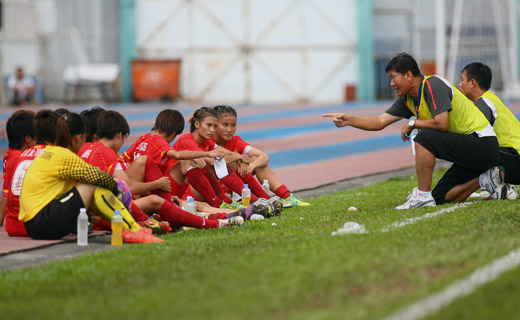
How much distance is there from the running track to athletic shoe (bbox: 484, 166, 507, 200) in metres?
3.29

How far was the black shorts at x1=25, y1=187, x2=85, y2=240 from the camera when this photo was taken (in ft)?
22.6

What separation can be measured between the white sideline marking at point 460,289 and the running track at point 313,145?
6.19 m

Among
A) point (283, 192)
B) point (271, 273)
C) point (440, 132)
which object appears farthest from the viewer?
point (283, 192)

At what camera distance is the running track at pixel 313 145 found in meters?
13.5

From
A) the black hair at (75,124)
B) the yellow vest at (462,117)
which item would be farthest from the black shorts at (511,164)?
the black hair at (75,124)

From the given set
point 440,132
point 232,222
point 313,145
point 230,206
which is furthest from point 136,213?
point 313,145

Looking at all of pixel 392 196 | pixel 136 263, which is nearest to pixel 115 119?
pixel 136 263

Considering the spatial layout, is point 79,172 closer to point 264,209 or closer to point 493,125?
point 264,209

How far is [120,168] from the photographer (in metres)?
7.90

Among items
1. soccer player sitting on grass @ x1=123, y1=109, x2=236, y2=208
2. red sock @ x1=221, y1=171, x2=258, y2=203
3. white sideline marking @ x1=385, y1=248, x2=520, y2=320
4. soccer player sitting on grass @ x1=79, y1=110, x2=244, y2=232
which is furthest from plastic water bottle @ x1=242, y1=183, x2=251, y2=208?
white sideline marking @ x1=385, y1=248, x2=520, y2=320

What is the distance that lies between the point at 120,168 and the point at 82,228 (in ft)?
3.83

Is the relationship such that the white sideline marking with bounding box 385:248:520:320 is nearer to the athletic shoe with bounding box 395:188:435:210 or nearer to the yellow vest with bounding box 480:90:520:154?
the athletic shoe with bounding box 395:188:435:210

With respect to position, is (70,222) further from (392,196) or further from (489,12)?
(489,12)

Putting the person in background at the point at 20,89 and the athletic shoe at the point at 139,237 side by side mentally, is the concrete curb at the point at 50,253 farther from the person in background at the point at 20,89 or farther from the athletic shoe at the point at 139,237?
the person in background at the point at 20,89
